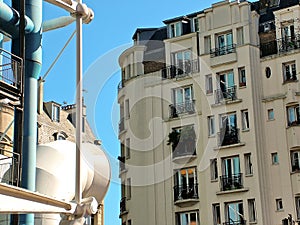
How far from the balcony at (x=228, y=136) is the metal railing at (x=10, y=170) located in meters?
31.1

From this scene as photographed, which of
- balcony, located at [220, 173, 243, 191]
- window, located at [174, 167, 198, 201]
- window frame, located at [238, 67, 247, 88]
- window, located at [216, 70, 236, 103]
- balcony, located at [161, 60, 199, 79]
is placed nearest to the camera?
balcony, located at [220, 173, 243, 191]

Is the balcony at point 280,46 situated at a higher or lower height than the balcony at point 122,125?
higher

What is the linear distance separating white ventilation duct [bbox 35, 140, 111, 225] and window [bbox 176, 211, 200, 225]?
28.3m

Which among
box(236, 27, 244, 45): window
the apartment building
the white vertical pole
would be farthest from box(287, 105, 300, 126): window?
the white vertical pole

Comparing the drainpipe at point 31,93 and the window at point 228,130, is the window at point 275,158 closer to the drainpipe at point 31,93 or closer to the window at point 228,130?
the window at point 228,130

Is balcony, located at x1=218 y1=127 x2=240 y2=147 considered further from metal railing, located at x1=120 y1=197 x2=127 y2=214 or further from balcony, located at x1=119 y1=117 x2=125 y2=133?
metal railing, located at x1=120 y1=197 x2=127 y2=214

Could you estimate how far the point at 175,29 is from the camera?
5869 cm

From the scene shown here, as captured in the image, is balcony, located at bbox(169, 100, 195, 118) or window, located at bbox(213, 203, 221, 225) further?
balcony, located at bbox(169, 100, 195, 118)

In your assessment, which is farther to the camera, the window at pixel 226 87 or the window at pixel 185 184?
the window at pixel 226 87

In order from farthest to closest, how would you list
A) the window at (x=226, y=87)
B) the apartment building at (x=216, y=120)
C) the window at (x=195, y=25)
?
the window at (x=195, y=25), the window at (x=226, y=87), the apartment building at (x=216, y=120)

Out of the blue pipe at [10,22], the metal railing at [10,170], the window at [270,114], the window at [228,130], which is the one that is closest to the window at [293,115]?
the window at [270,114]

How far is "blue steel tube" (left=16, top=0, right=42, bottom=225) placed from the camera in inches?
766

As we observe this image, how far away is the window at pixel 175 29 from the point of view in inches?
2297

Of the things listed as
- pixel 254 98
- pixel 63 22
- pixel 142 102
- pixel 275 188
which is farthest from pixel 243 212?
pixel 63 22
